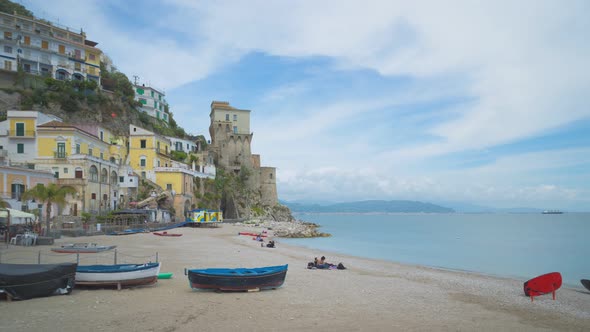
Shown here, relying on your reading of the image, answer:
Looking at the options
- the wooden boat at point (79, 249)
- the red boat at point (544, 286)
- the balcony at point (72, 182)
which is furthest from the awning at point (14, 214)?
the red boat at point (544, 286)

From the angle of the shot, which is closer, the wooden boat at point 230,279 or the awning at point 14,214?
the wooden boat at point 230,279

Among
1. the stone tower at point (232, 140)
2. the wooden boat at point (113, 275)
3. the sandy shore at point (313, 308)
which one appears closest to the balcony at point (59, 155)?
the sandy shore at point (313, 308)

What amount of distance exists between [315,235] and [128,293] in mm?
37810

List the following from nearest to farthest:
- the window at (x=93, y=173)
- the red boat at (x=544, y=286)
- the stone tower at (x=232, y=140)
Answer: the red boat at (x=544, y=286)
the window at (x=93, y=173)
the stone tower at (x=232, y=140)

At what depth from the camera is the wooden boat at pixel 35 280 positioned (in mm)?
10625

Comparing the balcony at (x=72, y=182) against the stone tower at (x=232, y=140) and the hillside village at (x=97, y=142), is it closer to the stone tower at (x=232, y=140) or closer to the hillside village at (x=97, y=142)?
the hillside village at (x=97, y=142)

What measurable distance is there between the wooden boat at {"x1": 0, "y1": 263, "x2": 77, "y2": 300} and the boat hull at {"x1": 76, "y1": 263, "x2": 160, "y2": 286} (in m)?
0.49

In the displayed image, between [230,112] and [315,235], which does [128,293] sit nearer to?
[315,235]

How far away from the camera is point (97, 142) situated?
135ft

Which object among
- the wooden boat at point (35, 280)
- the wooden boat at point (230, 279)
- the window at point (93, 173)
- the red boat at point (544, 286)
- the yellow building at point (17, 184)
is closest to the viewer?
the wooden boat at point (35, 280)

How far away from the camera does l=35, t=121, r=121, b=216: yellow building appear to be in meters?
34.2

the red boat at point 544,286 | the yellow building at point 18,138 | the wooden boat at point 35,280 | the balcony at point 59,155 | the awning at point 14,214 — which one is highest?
the yellow building at point 18,138

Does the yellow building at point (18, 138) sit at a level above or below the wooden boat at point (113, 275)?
above

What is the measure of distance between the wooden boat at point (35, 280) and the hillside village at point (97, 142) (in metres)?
19.1
